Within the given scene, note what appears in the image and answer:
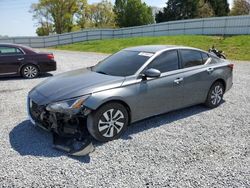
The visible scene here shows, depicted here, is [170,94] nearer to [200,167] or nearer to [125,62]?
[125,62]

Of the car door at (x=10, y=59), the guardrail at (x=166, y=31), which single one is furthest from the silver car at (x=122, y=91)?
the guardrail at (x=166, y=31)

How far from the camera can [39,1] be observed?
5038 centimetres

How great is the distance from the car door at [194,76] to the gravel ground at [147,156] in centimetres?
41

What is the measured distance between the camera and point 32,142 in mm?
4242

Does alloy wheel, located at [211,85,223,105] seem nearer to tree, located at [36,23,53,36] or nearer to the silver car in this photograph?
the silver car

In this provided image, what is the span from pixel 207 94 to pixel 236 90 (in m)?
2.31

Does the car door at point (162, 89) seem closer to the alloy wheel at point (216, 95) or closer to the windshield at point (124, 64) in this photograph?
the windshield at point (124, 64)

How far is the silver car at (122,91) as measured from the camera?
402 centimetres

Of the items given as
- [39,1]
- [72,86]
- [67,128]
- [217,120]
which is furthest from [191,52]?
[39,1]

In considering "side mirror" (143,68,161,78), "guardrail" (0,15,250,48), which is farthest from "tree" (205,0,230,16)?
"side mirror" (143,68,161,78)

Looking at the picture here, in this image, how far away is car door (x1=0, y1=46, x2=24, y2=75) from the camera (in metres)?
9.27

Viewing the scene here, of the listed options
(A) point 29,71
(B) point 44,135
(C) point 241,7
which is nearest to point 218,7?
(C) point 241,7

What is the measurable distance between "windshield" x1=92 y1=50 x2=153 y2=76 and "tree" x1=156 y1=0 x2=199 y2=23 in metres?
42.3

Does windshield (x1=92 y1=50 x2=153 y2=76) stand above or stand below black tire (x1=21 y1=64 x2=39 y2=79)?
above
